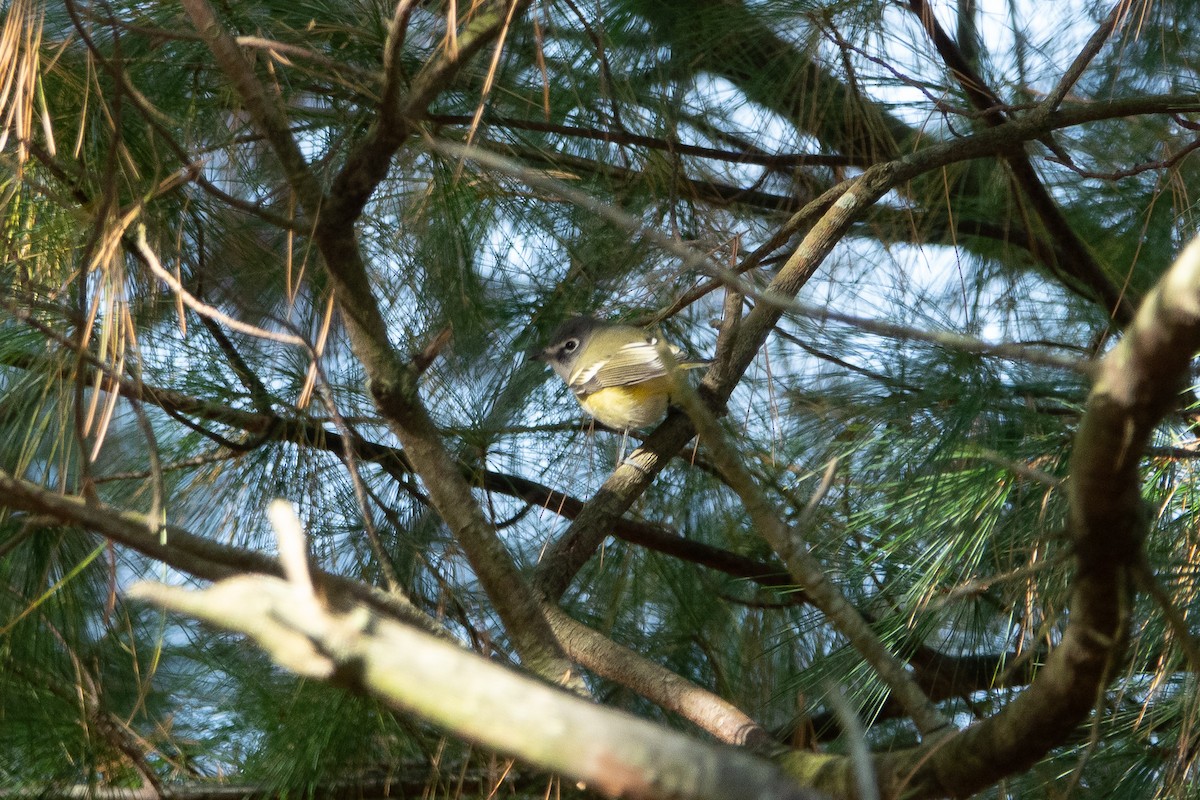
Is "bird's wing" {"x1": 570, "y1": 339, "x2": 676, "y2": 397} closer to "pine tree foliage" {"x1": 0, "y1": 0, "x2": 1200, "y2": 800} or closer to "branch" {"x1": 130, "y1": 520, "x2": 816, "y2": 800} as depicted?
"pine tree foliage" {"x1": 0, "y1": 0, "x2": 1200, "y2": 800}

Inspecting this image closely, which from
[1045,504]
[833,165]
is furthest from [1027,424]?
[833,165]

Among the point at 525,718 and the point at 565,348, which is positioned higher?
the point at 565,348

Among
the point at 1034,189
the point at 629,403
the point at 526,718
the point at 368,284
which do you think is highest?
the point at 1034,189

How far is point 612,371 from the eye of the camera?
79.0 inches

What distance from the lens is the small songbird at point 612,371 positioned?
6.64 ft

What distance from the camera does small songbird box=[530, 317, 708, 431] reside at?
2.03 meters

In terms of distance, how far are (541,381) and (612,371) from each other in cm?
28

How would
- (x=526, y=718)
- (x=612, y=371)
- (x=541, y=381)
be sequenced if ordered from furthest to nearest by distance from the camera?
(x=541, y=381) < (x=612, y=371) < (x=526, y=718)

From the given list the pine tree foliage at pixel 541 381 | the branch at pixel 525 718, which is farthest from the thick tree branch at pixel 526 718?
the pine tree foliage at pixel 541 381

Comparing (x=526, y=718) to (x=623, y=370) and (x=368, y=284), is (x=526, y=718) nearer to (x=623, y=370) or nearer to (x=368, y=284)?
(x=368, y=284)

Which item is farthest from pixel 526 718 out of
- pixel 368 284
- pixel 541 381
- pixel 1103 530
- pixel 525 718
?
pixel 541 381

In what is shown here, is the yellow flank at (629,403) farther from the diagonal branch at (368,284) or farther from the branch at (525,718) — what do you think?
the branch at (525,718)

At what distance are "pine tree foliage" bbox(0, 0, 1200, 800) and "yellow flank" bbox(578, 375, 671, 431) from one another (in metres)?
0.14

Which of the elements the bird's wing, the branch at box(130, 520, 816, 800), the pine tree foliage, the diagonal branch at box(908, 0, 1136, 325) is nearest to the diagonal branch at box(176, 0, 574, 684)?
the pine tree foliage
